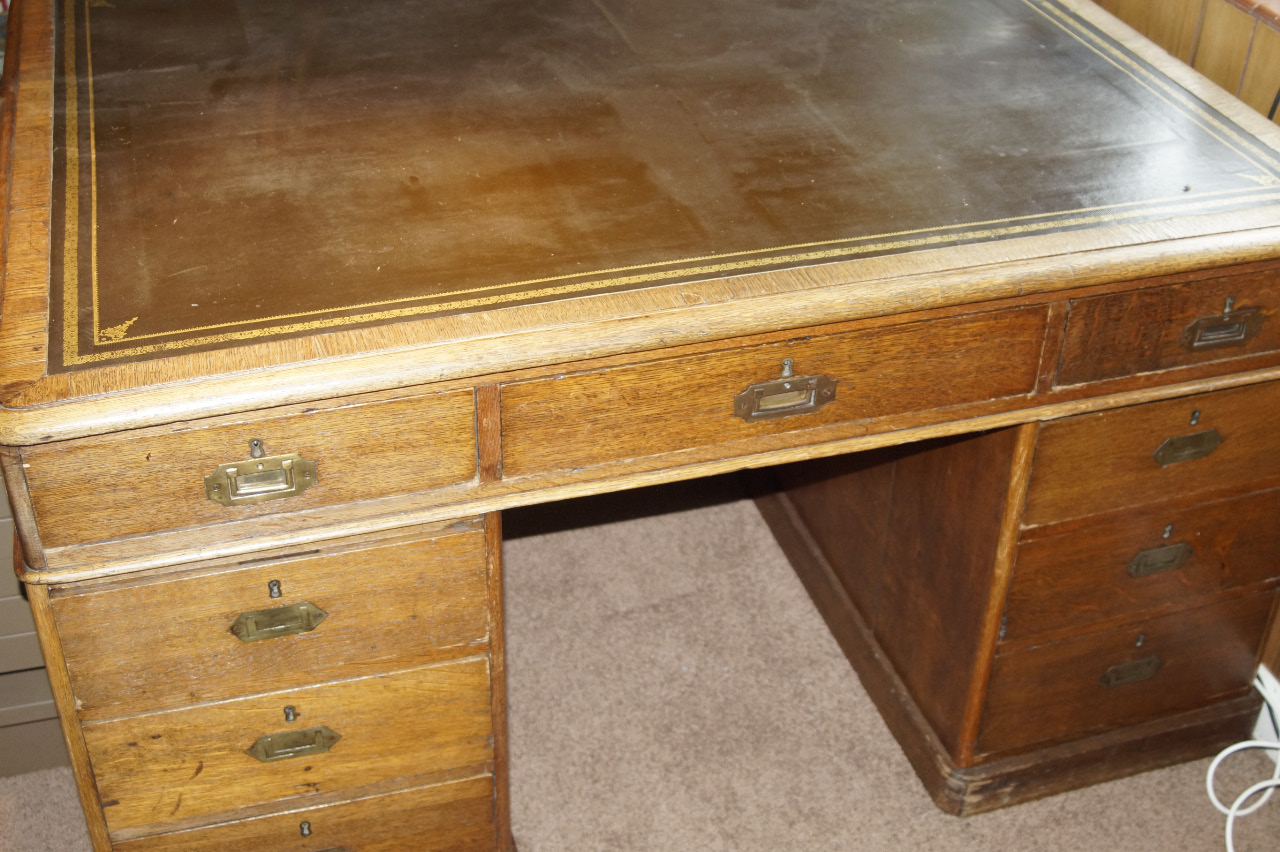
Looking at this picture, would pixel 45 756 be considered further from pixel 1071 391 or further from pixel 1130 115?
pixel 1130 115

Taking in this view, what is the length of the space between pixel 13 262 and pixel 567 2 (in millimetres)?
933

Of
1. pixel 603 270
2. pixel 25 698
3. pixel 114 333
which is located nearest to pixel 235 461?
pixel 114 333

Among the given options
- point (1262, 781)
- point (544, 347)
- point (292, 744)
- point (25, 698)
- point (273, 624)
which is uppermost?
point (544, 347)

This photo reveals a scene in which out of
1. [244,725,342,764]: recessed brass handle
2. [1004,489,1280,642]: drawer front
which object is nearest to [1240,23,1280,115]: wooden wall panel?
[1004,489,1280,642]: drawer front

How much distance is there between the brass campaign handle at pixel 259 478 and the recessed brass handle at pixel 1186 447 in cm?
108

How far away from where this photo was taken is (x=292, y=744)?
1570 mm

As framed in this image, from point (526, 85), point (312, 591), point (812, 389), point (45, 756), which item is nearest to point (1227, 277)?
point (812, 389)

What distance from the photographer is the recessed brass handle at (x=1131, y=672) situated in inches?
77.4

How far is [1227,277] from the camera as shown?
1568 millimetres

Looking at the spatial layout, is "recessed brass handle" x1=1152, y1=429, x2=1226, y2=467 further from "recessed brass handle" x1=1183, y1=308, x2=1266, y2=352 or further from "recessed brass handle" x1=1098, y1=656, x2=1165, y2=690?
"recessed brass handle" x1=1098, y1=656, x2=1165, y2=690

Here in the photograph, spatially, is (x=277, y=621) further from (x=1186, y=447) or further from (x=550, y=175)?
(x=1186, y=447)

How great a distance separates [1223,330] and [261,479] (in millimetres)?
1133

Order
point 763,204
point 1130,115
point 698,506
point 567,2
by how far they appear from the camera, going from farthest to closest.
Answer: point 698,506 → point 567,2 → point 1130,115 → point 763,204

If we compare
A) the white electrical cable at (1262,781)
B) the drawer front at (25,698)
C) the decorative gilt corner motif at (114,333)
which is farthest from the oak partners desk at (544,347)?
the drawer front at (25,698)
